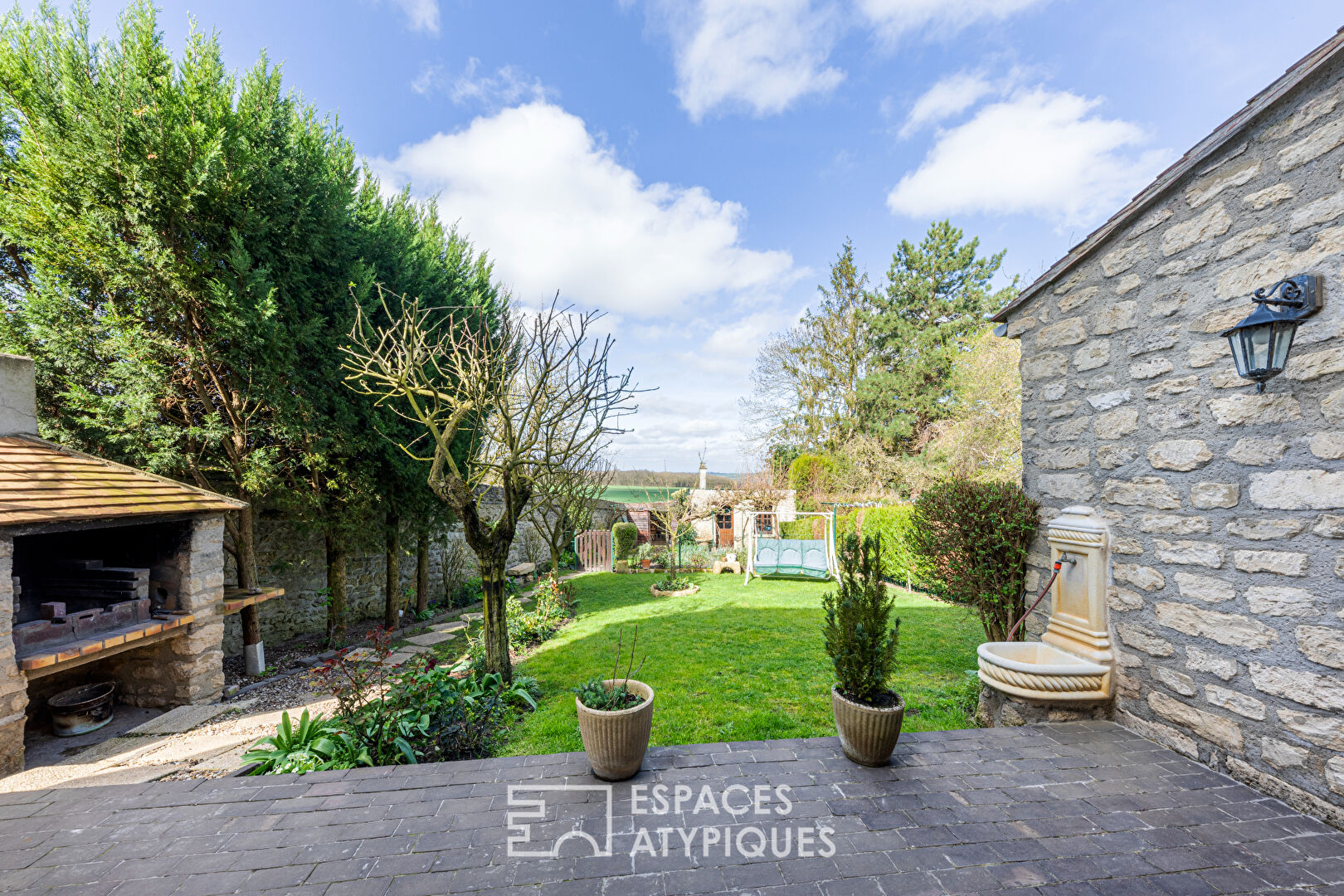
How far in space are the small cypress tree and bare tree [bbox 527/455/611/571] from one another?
428 centimetres

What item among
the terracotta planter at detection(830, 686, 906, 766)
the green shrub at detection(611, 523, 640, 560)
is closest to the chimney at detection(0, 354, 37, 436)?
the terracotta planter at detection(830, 686, 906, 766)

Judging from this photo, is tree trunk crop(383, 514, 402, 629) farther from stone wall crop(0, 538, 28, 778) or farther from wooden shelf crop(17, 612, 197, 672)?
stone wall crop(0, 538, 28, 778)

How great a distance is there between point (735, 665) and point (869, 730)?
2774mm

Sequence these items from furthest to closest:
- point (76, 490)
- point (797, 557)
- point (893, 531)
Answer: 1. point (797, 557)
2. point (893, 531)
3. point (76, 490)

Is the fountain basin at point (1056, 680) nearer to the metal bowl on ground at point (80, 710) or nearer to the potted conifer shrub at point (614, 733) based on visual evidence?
the potted conifer shrub at point (614, 733)

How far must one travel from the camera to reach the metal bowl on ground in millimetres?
3947

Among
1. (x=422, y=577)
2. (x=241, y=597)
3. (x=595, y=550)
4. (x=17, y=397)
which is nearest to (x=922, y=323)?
(x=595, y=550)

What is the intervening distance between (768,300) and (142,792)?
577 inches

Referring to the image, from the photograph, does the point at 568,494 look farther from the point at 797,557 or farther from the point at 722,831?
the point at 722,831

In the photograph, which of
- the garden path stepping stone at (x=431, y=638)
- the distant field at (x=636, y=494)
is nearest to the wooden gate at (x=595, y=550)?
the distant field at (x=636, y=494)

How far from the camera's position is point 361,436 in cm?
631

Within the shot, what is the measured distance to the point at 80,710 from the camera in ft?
13.1

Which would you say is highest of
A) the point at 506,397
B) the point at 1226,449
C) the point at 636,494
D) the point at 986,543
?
the point at 506,397

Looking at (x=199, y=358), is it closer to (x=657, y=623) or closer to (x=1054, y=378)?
(x=657, y=623)
